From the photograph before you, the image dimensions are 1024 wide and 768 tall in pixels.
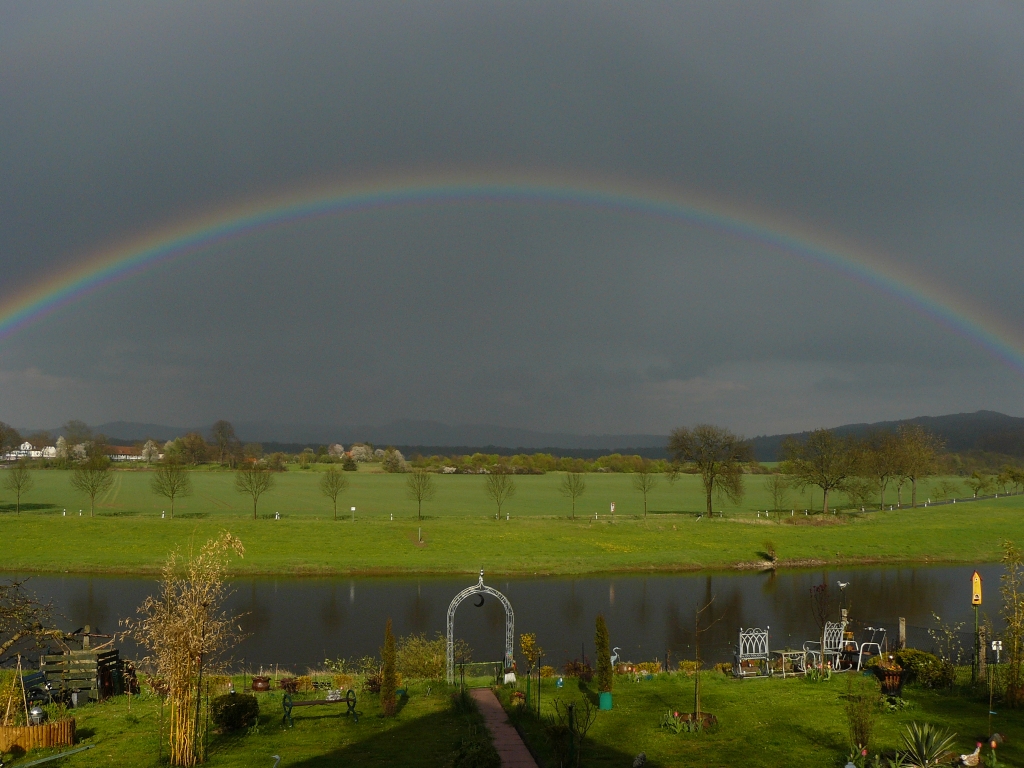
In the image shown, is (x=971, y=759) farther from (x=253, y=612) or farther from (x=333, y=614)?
(x=253, y=612)

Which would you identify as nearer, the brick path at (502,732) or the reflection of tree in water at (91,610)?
the brick path at (502,732)

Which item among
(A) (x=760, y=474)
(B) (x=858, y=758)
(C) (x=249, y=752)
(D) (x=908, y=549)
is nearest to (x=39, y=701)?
(C) (x=249, y=752)

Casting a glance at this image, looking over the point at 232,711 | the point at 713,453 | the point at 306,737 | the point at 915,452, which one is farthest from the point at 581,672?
the point at 915,452

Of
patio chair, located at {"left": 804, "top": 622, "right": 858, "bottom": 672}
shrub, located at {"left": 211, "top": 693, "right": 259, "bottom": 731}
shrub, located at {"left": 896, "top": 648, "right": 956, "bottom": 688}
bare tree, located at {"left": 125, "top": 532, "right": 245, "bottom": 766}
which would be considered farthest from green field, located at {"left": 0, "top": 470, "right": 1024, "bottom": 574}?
bare tree, located at {"left": 125, "top": 532, "right": 245, "bottom": 766}

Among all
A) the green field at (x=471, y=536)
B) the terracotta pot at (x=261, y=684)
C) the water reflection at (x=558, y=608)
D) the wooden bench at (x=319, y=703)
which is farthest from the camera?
the green field at (x=471, y=536)

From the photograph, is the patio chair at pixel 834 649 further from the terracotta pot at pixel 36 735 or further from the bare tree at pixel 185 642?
the terracotta pot at pixel 36 735

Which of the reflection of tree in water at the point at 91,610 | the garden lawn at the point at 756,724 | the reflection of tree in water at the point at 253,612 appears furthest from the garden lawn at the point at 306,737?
the reflection of tree in water at the point at 91,610
